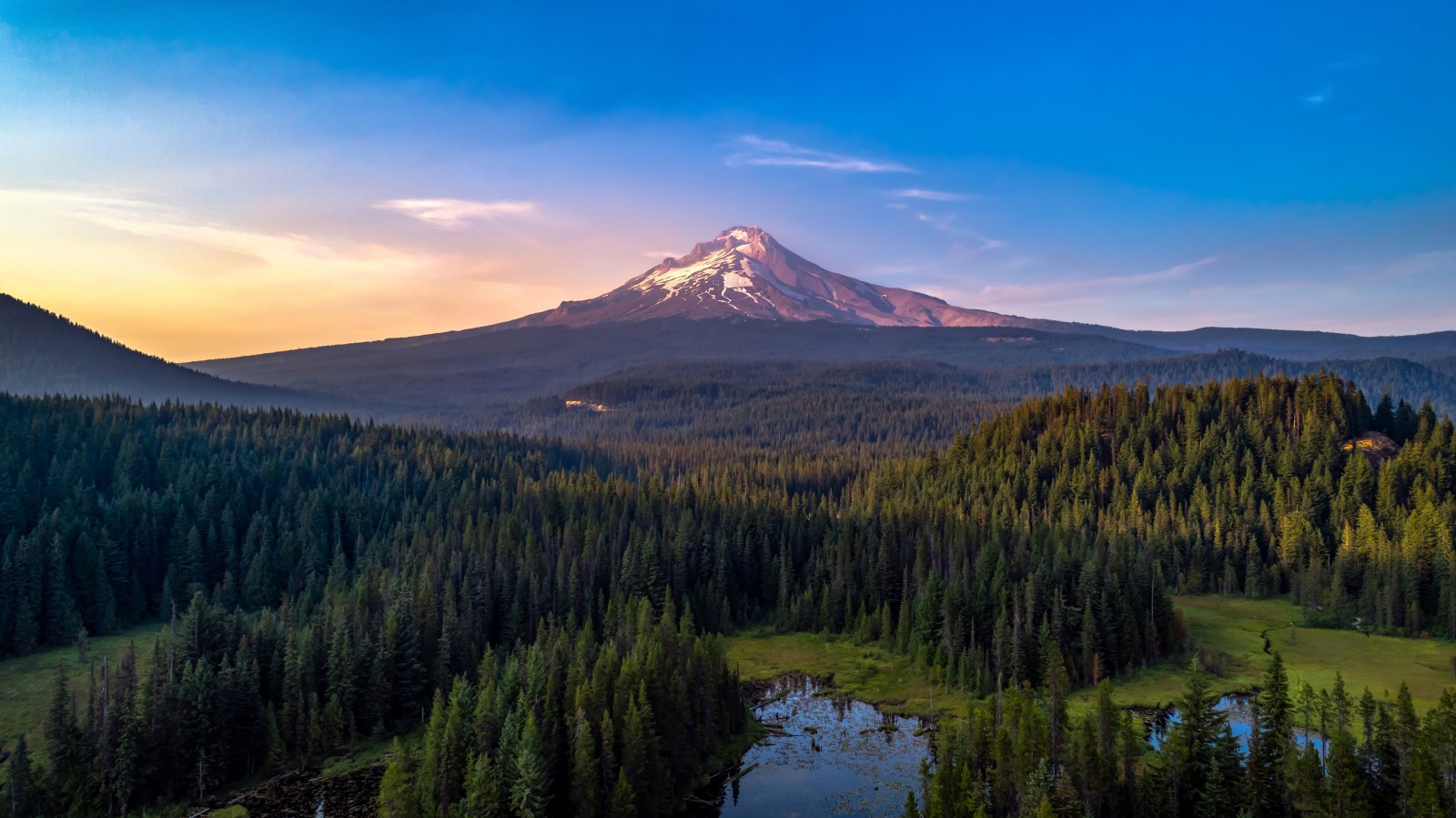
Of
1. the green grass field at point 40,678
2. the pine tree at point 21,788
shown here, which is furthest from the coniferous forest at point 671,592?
the green grass field at point 40,678

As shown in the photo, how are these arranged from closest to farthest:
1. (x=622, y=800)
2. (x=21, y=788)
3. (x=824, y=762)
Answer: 1. (x=622, y=800)
2. (x=21, y=788)
3. (x=824, y=762)

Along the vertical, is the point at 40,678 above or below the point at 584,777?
below

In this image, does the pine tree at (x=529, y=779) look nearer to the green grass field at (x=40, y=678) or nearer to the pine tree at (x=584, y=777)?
the pine tree at (x=584, y=777)

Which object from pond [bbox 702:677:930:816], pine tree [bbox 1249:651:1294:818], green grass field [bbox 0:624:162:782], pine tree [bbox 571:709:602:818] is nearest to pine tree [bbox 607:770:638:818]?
pine tree [bbox 571:709:602:818]

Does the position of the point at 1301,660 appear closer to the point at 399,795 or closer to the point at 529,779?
the point at 529,779

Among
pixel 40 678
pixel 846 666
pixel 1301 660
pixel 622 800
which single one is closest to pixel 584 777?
pixel 622 800

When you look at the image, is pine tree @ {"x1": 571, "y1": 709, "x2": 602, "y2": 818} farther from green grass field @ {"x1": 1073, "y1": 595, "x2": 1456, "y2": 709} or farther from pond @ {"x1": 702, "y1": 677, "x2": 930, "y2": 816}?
green grass field @ {"x1": 1073, "y1": 595, "x2": 1456, "y2": 709}
